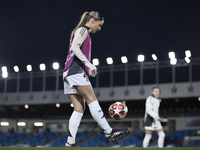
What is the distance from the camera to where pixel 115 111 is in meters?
6.01

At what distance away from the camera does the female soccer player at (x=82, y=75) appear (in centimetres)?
489

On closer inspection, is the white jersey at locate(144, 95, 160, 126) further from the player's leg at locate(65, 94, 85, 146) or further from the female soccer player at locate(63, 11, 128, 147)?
the player's leg at locate(65, 94, 85, 146)

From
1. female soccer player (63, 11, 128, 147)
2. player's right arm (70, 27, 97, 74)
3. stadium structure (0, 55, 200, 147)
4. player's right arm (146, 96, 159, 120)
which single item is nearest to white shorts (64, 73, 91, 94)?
female soccer player (63, 11, 128, 147)

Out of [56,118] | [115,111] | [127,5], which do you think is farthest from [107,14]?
[115,111]

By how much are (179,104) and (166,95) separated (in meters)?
4.91

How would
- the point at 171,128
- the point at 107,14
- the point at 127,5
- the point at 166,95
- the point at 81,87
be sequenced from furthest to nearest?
the point at 107,14
the point at 127,5
the point at 171,128
the point at 166,95
the point at 81,87

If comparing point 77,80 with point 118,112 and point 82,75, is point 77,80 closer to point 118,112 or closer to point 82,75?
point 82,75

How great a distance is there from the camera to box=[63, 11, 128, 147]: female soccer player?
489 cm

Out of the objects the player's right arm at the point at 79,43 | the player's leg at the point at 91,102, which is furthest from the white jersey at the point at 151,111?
the player's right arm at the point at 79,43

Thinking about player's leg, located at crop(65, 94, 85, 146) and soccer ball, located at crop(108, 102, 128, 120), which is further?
soccer ball, located at crop(108, 102, 128, 120)

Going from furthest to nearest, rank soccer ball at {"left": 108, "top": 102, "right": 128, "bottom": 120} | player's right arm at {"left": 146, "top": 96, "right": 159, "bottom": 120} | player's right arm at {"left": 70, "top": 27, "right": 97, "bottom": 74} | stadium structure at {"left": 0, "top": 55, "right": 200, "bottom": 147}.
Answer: stadium structure at {"left": 0, "top": 55, "right": 200, "bottom": 147}
player's right arm at {"left": 146, "top": 96, "right": 159, "bottom": 120}
soccer ball at {"left": 108, "top": 102, "right": 128, "bottom": 120}
player's right arm at {"left": 70, "top": 27, "right": 97, "bottom": 74}

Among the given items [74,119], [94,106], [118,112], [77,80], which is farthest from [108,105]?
[77,80]

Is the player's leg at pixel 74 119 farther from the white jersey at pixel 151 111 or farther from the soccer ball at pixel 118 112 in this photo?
the white jersey at pixel 151 111

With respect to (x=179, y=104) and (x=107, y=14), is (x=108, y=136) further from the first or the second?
(x=107, y=14)
